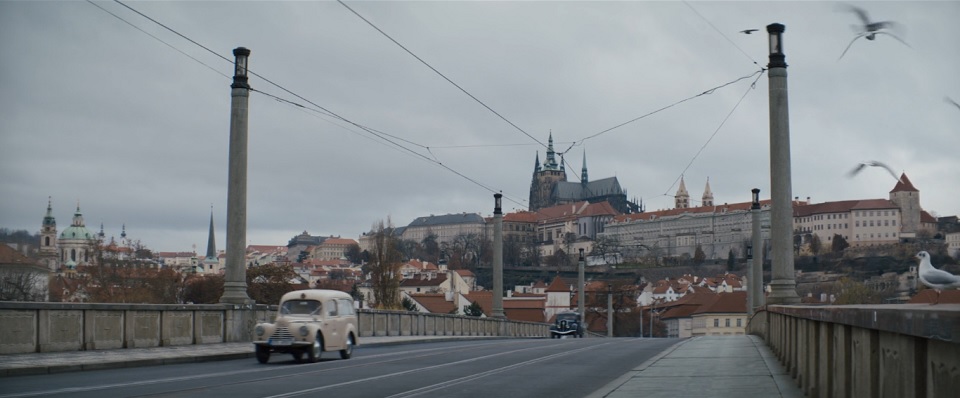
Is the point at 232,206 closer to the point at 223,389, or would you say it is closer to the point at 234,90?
the point at 234,90

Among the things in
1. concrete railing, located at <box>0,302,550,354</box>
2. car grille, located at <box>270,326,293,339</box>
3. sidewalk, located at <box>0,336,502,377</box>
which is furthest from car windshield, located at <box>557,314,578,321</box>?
car grille, located at <box>270,326,293,339</box>

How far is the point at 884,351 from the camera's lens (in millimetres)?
6305

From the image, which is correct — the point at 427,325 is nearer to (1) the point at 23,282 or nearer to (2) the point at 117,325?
(2) the point at 117,325

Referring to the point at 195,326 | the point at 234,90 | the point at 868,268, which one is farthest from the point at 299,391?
the point at 868,268

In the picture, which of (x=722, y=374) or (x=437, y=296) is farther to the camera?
(x=437, y=296)

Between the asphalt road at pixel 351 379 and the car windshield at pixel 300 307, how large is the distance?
1.20 meters

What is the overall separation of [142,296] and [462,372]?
276 ft

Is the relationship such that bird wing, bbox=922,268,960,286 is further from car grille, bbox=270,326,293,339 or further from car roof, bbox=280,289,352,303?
car roof, bbox=280,289,352,303

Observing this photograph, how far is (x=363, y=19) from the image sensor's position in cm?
2591

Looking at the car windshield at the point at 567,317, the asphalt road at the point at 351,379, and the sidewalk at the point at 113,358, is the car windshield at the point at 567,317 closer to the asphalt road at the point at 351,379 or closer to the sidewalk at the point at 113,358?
the sidewalk at the point at 113,358

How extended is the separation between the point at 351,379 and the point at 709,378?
6.12m

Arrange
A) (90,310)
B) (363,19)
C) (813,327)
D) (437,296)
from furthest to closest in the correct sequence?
1. (437,296)
2. (363,19)
3. (90,310)
4. (813,327)

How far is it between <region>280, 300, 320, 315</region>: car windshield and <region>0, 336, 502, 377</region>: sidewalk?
1.84 m

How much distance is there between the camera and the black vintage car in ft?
250
